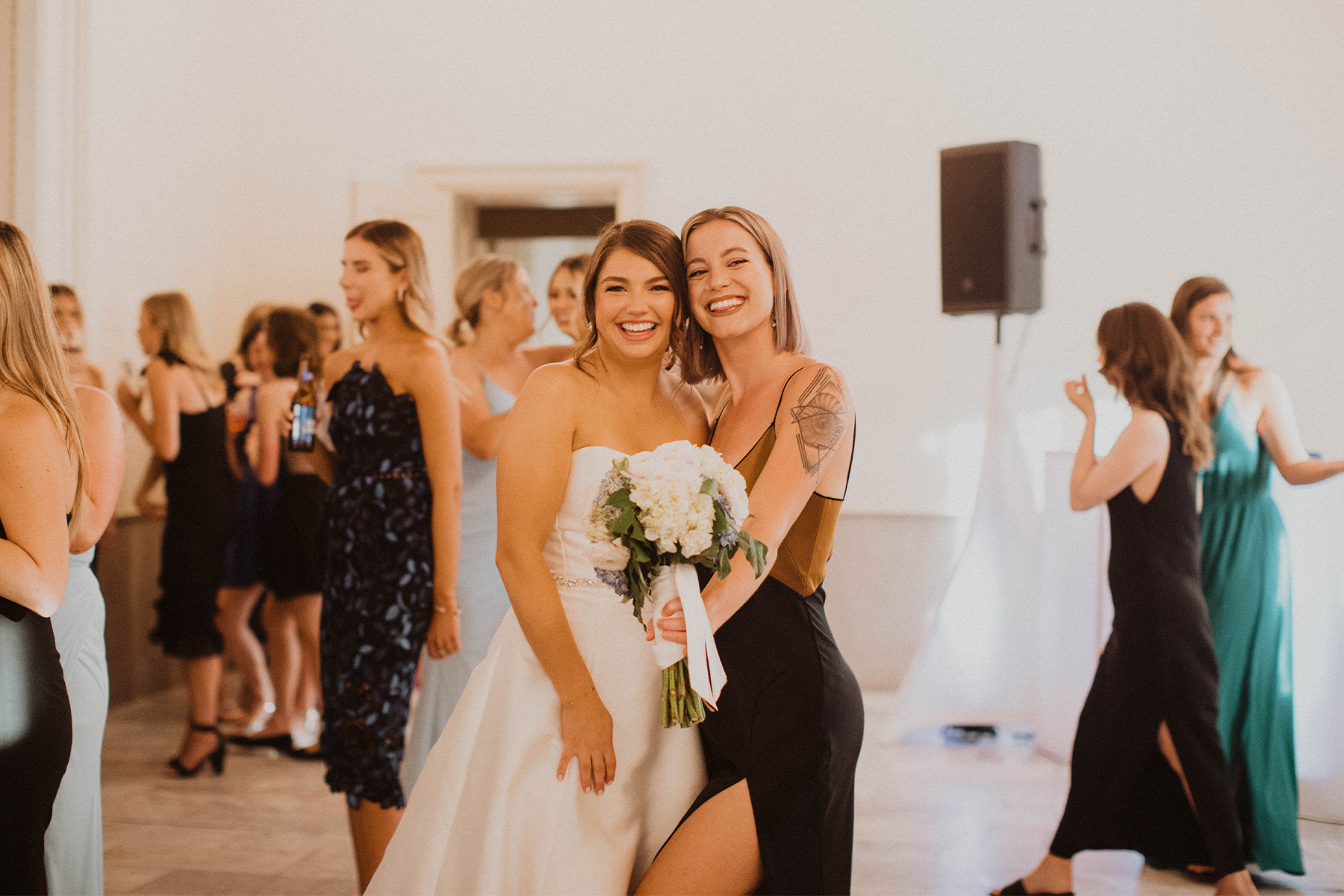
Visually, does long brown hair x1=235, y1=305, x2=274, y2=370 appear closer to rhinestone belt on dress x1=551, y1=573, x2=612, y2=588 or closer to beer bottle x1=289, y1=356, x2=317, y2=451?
beer bottle x1=289, y1=356, x2=317, y2=451

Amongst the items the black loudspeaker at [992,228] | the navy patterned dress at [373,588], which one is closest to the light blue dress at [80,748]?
the navy patterned dress at [373,588]

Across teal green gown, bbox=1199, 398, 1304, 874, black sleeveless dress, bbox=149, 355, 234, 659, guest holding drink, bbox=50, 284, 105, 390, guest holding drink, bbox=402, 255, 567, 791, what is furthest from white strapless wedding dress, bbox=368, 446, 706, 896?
guest holding drink, bbox=50, 284, 105, 390

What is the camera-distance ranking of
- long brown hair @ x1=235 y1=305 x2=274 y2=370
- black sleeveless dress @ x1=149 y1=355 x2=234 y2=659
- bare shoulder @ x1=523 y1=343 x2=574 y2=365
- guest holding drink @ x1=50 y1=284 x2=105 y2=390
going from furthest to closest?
long brown hair @ x1=235 y1=305 x2=274 y2=370 < black sleeveless dress @ x1=149 y1=355 x2=234 y2=659 < guest holding drink @ x1=50 y1=284 x2=105 y2=390 < bare shoulder @ x1=523 y1=343 x2=574 y2=365

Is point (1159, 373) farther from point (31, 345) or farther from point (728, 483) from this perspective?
point (31, 345)

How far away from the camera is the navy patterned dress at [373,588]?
2713 millimetres

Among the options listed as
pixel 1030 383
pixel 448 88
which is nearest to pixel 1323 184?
pixel 1030 383

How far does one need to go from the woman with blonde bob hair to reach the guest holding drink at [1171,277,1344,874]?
129 inches

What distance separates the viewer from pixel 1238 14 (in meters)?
5.84

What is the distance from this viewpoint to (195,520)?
461cm

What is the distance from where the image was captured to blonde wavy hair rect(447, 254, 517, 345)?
3.49 m

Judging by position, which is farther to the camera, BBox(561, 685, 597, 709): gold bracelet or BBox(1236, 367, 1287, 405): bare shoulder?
BBox(1236, 367, 1287, 405): bare shoulder

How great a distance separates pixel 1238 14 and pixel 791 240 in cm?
267

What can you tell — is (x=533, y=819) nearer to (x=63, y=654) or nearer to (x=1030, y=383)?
(x=63, y=654)

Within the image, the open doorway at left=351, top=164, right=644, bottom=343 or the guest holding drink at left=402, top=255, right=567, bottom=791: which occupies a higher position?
the open doorway at left=351, top=164, right=644, bottom=343
